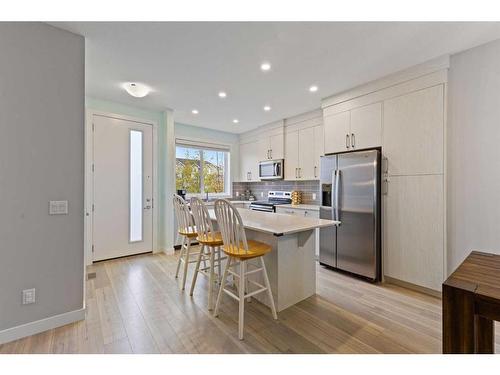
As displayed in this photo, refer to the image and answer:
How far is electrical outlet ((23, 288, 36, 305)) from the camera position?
1830mm

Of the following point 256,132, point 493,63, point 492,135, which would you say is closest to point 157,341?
point 492,135

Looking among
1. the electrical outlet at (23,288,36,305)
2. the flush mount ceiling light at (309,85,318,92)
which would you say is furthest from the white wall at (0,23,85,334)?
the flush mount ceiling light at (309,85,318,92)

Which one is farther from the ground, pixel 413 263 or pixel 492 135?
pixel 492 135

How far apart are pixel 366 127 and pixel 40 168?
11.4 feet

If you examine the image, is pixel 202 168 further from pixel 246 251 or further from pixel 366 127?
pixel 246 251

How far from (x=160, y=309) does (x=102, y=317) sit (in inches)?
19.4

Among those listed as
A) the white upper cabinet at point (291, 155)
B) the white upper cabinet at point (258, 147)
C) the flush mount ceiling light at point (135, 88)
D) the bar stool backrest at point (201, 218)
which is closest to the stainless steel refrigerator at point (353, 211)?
the white upper cabinet at point (291, 155)

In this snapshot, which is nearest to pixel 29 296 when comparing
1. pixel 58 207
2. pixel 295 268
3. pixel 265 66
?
pixel 58 207

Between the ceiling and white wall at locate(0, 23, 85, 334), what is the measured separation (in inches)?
12.8

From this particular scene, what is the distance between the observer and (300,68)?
261 centimetres

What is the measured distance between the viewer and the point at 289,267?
2326 mm

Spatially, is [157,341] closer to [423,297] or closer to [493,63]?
[423,297]

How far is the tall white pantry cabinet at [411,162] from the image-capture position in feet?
8.00

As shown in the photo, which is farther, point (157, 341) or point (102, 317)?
point (102, 317)
